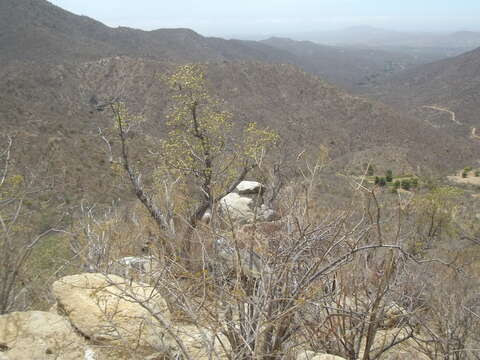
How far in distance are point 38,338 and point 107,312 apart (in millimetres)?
749

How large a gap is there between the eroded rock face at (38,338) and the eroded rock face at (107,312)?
17 cm

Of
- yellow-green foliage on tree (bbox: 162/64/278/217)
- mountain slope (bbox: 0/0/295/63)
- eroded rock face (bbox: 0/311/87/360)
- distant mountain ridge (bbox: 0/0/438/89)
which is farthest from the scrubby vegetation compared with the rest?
mountain slope (bbox: 0/0/295/63)

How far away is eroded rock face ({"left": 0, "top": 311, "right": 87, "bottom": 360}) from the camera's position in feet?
13.6

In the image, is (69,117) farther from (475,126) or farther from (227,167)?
(475,126)

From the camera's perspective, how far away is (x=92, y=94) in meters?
51.2

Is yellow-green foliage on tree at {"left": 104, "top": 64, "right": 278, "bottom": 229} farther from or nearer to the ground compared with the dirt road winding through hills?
farther from the ground

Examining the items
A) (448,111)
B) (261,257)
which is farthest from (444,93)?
(261,257)

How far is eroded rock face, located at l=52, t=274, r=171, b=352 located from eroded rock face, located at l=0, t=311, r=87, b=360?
0.54 ft

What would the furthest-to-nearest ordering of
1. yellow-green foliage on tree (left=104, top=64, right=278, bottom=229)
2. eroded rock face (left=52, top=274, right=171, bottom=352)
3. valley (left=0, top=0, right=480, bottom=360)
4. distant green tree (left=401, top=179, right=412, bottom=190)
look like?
distant green tree (left=401, top=179, right=412, bottom=190)
yellow-green foliage on tree (left=104, top=64, right=278, bottom=229)
eroded rock face (left=52, top=274, right=171, bottom=352)
valley (left=0, top=0, right=480, bottom=360)

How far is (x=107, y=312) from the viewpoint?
4.59 meters

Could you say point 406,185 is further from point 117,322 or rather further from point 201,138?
point 117,322

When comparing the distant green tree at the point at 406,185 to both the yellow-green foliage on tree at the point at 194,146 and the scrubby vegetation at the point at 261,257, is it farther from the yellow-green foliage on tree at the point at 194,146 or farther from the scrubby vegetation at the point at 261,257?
the yellow-green foliage on tree at the point at 194,146

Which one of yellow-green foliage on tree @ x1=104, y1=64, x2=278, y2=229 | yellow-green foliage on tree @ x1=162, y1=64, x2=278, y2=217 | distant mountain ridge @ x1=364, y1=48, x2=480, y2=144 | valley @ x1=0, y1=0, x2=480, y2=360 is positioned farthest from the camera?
distant mountain ridge @ x1=364, y1=48, x2=480, y2=144

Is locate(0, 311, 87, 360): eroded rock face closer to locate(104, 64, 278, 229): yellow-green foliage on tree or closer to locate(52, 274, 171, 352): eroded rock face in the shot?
locate(52, 274, 171, 352): eroded rock face
